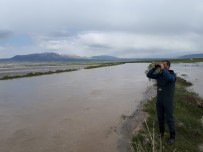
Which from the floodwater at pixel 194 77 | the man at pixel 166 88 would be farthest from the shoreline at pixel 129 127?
the floodwater at pixel 194 77

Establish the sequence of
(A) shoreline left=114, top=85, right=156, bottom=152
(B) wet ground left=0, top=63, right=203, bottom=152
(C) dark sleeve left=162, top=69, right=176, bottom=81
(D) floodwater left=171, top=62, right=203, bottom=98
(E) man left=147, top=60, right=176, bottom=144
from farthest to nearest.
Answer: (D) floodwater left=171, top=62, right=203, bottom=98 → (B) wet ground left=0, top=63, right=203, bottom=152 → (A) shoreline left=114, top=85, right=156, bottom=152 → (E) man left=147, top=60, right=176, bottom=144 → (C) dark sleeve left=162, top=69, right=176, bottom=81

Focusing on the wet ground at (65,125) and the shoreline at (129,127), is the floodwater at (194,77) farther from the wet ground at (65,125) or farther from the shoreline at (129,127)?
the shoreline at (129,127)

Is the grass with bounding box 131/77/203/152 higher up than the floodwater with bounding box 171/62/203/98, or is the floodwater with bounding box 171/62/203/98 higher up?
the grass with bounding box 131/77/203/152

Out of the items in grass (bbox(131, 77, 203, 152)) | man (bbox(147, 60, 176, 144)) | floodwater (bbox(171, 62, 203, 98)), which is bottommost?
floodwater (bbox(171, 62, 203, 98))

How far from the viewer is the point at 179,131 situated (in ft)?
38.1

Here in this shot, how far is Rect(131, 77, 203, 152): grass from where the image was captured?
924cm

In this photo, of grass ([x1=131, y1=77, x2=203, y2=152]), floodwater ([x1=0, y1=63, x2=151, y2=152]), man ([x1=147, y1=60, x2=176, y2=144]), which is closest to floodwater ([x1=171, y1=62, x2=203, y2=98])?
grass ([x1=131, y1=77, x2=203, y2=152])

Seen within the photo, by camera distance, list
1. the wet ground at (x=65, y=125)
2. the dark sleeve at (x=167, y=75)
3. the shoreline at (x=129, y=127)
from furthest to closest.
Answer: the wet ground at (x=65, y=125) < the shoreline at (x=129, y=127) < the dark sleeve at (x=167, y=75)

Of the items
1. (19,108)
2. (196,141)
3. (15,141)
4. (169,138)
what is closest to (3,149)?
(15,141)

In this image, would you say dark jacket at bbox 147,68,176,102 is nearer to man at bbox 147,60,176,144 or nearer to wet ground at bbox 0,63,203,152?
man at bbox 147,60,176,144

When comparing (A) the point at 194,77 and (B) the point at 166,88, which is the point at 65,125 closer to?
(B) the point at 166,88

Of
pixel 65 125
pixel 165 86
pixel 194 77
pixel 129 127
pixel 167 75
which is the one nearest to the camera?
pixel 167 75

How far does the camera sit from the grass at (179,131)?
924cm

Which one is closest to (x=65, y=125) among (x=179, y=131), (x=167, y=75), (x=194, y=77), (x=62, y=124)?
(x=62, y=124)
